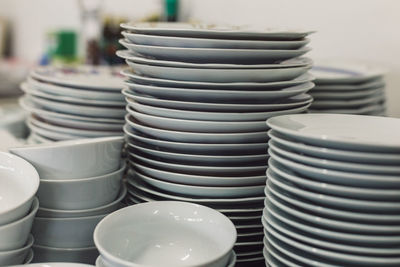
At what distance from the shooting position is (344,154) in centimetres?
51

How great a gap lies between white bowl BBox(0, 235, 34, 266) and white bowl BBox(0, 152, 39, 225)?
0.04 meters

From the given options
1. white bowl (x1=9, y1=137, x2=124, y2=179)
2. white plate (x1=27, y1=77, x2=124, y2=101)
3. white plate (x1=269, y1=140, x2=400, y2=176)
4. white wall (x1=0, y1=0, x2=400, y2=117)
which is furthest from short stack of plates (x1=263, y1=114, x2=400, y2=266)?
white wall (x1=0, y1=0, x2=400, y2=117)

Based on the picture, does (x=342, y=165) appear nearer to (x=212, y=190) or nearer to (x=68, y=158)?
(x=212, y=190)

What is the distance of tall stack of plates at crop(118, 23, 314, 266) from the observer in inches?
26.3

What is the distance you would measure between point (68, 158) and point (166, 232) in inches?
6.2

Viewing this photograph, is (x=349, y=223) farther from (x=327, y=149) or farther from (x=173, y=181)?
(x=173, y=181)

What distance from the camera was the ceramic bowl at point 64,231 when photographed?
696 millimetres

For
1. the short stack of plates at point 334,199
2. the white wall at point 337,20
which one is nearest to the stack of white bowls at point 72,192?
the short stack of plates at point 334,199

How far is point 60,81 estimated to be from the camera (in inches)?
35.1

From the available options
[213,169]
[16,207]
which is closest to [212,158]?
[213,169]

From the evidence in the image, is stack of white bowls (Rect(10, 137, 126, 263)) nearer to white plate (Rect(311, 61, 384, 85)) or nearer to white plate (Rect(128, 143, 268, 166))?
white plate (Rect(128, 143, 268, 166))

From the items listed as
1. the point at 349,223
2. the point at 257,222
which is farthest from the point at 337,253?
the point at 257,222

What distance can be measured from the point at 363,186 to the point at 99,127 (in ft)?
1.62

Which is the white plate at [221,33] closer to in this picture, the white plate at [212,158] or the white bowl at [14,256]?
the white plate at [212,158]
